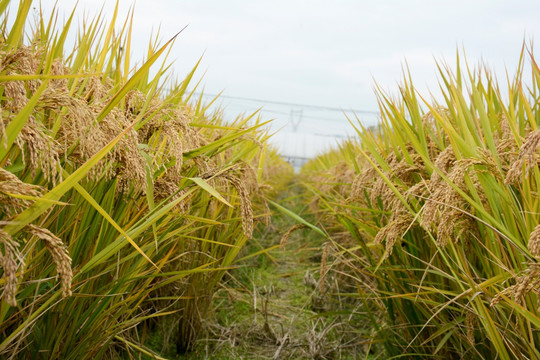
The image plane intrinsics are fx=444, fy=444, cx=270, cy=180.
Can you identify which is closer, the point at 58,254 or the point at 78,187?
the point at 58,254

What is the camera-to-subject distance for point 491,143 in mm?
1437

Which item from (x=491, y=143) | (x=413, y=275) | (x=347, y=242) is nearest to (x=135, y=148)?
(x=491, y=143)

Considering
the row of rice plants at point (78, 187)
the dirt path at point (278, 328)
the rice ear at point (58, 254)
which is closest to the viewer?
the rice ear at point (58, 254)

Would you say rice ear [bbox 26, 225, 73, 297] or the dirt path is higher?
rice ear [bbox 26, 225, 73, 297]

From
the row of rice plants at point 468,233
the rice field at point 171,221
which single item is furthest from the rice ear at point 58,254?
the row of rice plants at point 468,233

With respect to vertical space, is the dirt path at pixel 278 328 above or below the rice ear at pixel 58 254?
below

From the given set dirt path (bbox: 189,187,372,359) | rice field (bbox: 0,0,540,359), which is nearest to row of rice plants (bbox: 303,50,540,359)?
rice field (bbox: 0,0,540,359)

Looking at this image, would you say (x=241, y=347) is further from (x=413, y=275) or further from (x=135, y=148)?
(x=135, y=148)

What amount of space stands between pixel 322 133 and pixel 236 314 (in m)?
23.0

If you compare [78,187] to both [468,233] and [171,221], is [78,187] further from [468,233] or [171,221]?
[468,233]

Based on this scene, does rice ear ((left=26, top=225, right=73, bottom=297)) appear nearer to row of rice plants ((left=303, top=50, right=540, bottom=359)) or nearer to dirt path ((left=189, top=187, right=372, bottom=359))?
row of rice plants ((left=303, top=50, right=540, bottom=359))

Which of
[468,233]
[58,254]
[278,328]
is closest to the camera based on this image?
[58,254]

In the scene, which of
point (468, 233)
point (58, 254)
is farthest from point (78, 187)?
point (468, 233)

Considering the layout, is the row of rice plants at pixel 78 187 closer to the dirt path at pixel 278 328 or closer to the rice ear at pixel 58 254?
the rice ear at pixel 58 254
